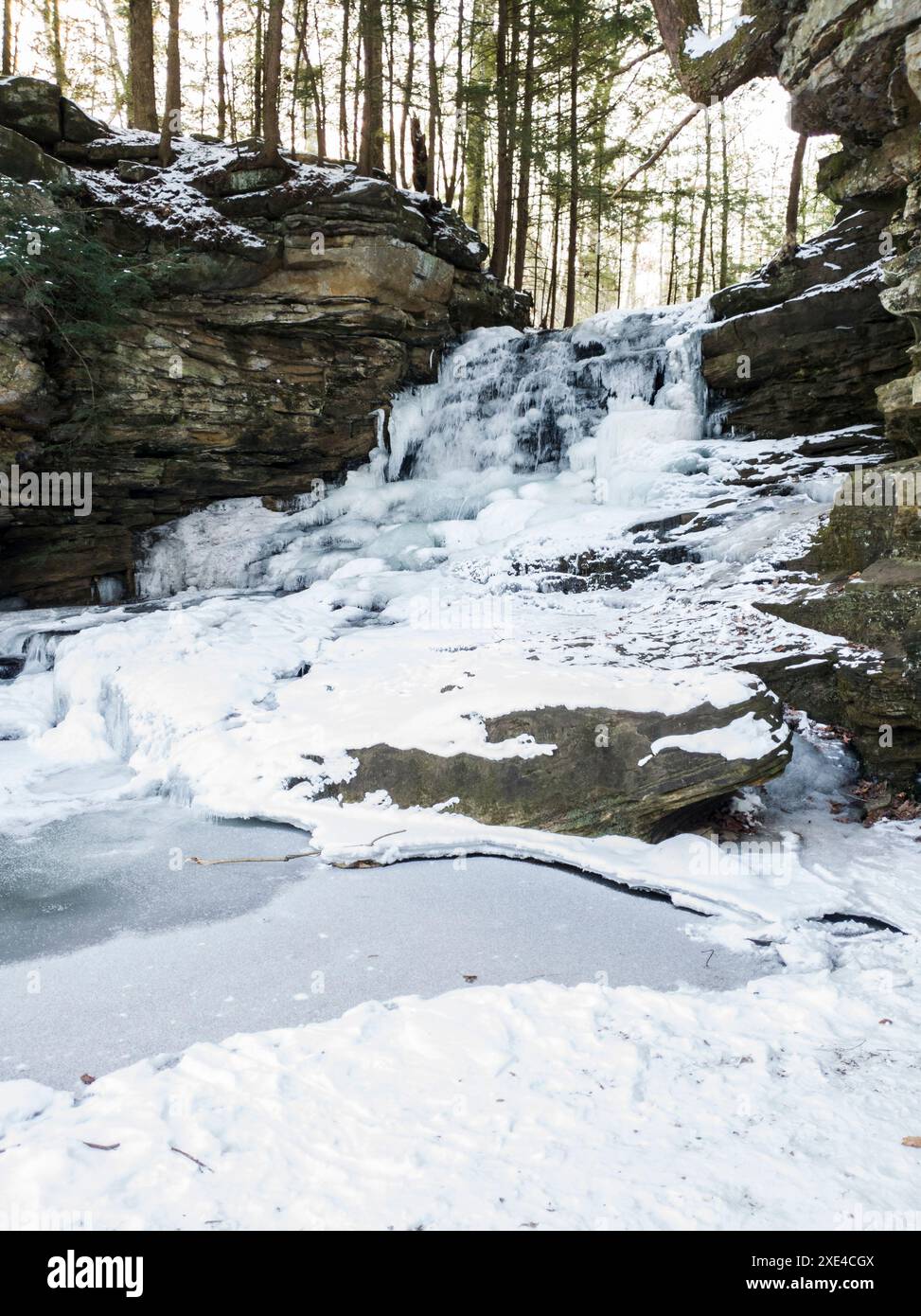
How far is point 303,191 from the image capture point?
1199cm

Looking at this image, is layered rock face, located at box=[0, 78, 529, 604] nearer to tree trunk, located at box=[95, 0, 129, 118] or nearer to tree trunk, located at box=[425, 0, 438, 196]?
tree trunk, located at box=[425, 0, 438, 196]

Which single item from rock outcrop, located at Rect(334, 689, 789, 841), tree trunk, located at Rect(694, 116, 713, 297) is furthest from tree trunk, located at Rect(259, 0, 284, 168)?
tree trunk, located at Rect(694, 116, 713, 297)

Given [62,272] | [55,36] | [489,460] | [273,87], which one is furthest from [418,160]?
[62,272]

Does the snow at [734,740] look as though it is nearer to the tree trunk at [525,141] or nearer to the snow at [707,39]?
the snow at [707,39]

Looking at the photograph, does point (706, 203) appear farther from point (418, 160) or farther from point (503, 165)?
point (418, 160)

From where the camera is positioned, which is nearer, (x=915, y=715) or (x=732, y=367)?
(x=915, y=715)

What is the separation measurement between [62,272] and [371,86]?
6801 millimetres

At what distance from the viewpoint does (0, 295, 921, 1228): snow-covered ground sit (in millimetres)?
2223

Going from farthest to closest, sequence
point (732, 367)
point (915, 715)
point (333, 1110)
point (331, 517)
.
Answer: point (331, 517) < point (732, 367) < point (915, 715) < point (333, 1110)

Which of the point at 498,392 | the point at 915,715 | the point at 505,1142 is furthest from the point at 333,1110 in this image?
the point at 498,392

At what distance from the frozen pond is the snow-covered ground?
0.23 ft

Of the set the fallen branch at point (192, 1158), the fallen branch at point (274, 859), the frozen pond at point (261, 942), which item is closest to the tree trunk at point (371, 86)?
the fallen branch at point (274, 859)
